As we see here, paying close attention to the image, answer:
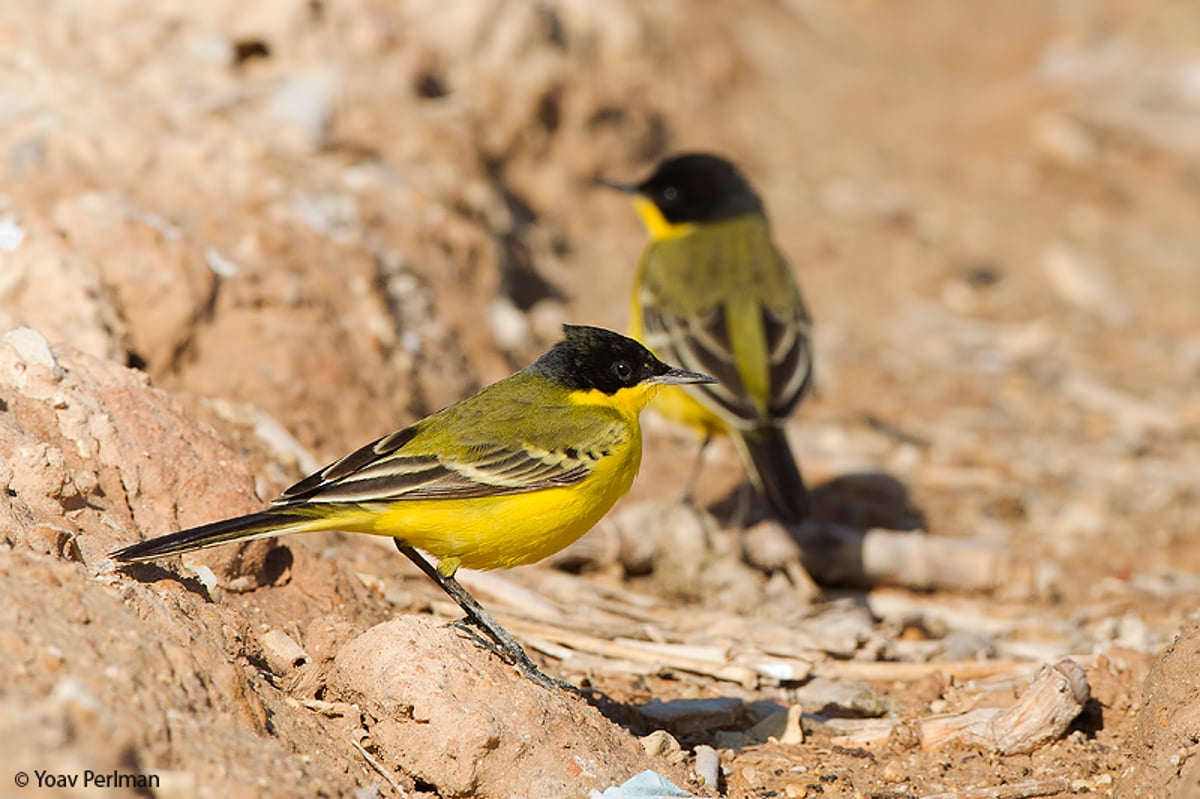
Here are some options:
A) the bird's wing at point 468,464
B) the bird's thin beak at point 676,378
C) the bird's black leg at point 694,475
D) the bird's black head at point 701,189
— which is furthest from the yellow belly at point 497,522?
the bird's black head at point 701,189

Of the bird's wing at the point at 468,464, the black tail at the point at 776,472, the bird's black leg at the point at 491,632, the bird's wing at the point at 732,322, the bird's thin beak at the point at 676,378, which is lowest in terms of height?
the black tail at the point at 776,472

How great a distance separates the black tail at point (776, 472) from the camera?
22.9ft

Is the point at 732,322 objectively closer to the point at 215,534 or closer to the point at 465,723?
the point at 465,723

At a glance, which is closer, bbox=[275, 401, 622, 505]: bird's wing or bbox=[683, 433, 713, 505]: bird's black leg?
bbox=[275, 401, 622, 505]: bird's wing

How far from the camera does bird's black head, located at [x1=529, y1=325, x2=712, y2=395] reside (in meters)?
5.61

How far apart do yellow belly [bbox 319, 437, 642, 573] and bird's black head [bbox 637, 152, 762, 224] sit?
443 cm

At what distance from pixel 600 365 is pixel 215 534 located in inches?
81.2

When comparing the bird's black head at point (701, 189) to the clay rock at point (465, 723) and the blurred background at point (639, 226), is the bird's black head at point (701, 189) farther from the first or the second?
the clay rock at point (465, 723)

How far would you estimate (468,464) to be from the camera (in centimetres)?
492

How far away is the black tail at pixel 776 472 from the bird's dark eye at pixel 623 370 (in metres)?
1.69

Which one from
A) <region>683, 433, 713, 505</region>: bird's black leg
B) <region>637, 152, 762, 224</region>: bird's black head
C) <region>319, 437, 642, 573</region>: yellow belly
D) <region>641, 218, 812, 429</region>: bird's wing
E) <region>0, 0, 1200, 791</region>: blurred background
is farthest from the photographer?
<region>637, 152, 762, 224</region>: bird's black head

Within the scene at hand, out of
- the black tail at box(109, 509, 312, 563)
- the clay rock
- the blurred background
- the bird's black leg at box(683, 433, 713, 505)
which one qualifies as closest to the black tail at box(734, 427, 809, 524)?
the bird's black leg at box(683, 433, 713, 505)

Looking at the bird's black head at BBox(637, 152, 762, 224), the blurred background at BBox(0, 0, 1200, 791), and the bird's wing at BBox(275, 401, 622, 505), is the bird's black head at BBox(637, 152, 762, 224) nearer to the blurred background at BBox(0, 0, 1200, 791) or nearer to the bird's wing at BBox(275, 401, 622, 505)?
the blurred background at BBox(0, 0, 1200, 791)

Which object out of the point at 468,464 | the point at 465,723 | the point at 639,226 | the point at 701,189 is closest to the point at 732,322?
the point at 701,189
